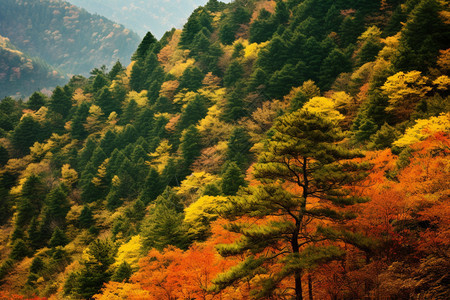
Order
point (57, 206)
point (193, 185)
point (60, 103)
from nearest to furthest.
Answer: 1. point (193, 185)
2. point (57, 206)
3. point (60, 103)

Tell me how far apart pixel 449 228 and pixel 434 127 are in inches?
341

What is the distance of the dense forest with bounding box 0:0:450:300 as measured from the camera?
1220cm

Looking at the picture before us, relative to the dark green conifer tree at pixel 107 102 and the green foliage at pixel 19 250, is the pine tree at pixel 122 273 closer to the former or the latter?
the green foliage at pixel 19 250

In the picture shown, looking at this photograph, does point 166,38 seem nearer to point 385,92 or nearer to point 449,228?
point 385,92

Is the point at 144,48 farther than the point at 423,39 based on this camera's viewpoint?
Yes

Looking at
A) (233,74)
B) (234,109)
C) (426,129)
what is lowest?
(426,129)

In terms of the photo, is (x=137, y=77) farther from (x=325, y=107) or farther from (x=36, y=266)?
(x=325, y=107)

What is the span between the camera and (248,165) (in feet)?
119

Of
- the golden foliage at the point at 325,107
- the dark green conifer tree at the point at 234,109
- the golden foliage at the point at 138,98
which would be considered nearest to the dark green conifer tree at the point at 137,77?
the golden foliage at the point at 138,98

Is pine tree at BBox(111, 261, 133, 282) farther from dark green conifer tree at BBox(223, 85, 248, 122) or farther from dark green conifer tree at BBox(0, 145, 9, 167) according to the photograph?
dark green conifer tree at BBox(0, 145, 9, 167)

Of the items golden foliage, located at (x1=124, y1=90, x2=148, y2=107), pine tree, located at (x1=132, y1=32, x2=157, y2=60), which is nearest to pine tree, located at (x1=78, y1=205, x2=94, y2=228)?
golden foliage, located at (x1=124, y1=90, x2=148, y2=107)

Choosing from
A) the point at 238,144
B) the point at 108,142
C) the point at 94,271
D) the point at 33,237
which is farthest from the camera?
the point at 108,142

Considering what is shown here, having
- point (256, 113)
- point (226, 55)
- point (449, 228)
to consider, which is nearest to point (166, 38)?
point (226, 55)

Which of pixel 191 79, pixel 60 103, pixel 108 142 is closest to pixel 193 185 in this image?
pixel 191 79
